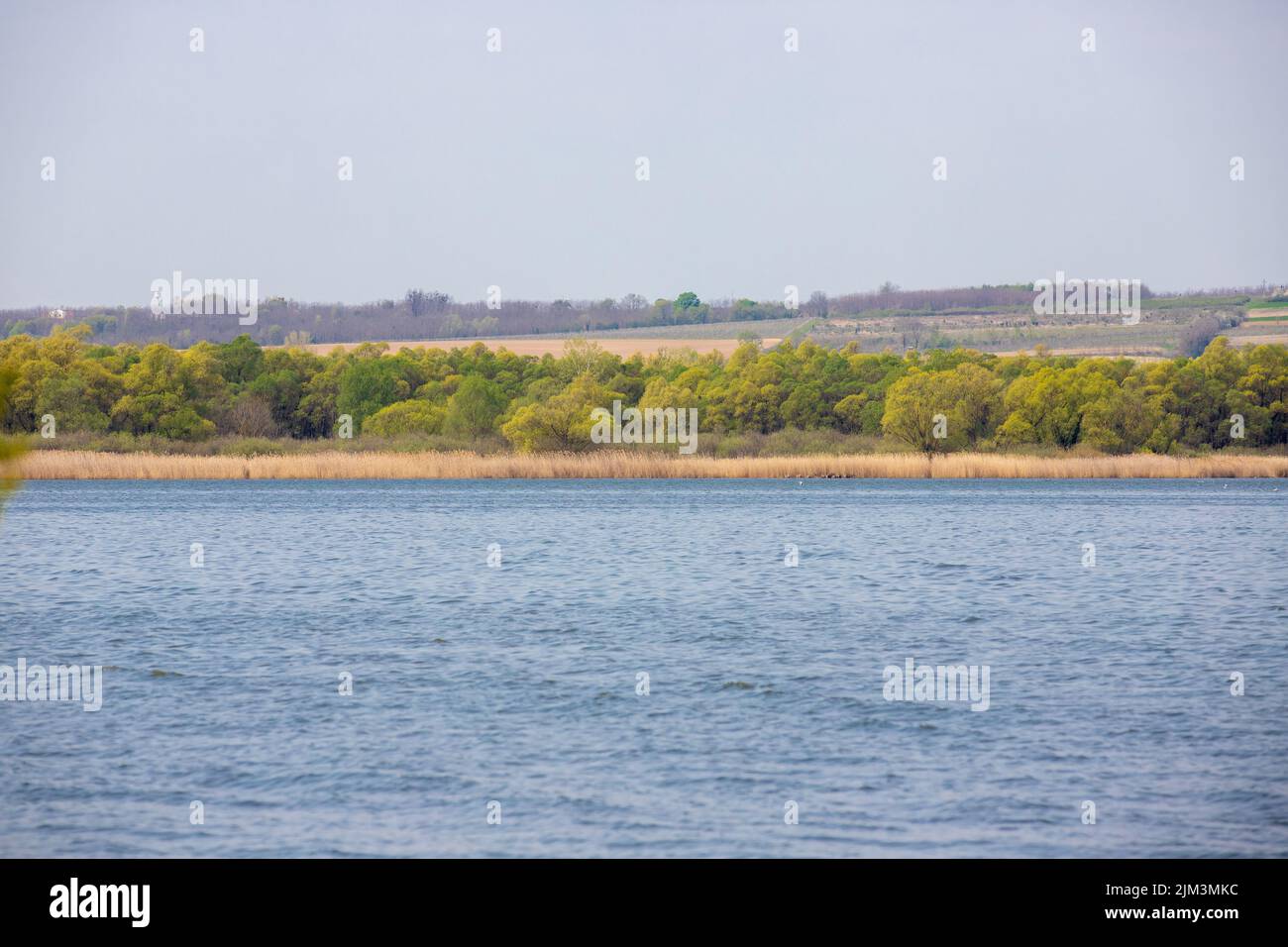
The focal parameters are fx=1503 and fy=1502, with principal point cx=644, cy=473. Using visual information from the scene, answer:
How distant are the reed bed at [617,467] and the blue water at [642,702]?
27.5 metres

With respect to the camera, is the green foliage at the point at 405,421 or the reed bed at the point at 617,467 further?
the green foliage at the point at 405,421

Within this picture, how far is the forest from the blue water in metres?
44.0

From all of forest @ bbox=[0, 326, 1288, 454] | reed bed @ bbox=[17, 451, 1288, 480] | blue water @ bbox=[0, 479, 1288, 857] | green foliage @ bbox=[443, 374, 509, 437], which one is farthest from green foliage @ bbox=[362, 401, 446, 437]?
blue water @ bbox=[0, 479, 1288, 857]

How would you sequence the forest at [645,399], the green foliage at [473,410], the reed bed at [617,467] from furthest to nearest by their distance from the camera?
the green foliage at [473,410]
the forest at [645,399]
the reed bed at [617,467]

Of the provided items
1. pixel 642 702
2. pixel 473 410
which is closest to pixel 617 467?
pixel 473 410

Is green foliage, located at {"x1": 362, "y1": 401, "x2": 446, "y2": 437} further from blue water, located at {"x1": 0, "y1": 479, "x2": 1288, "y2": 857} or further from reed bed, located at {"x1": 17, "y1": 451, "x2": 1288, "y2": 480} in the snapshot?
blue water, located at {"x1": 0, "y1": 479, "x2": 1288, "y2": 857}

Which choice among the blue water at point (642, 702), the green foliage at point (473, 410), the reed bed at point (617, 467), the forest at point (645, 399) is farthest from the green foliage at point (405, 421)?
the blue water at point (642, 702)

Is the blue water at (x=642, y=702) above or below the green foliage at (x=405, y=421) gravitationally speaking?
below

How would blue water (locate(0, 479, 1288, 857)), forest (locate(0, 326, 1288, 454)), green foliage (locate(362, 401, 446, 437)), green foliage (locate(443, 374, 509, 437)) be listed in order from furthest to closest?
green foliage (locate(362, 401, 446, 437)) → green foliage (locate(443, 374, 509, 437)) → forest (locate(0, 326, 1288, 454)) → blue water (locate(0, 479, 1288, 857))

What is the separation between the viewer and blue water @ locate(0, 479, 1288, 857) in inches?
509

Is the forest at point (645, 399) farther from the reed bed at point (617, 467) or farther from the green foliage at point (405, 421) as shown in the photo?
the reed bed at point (617, 467)

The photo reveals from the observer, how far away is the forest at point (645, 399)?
85188 millimetres

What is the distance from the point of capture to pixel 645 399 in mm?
94875
